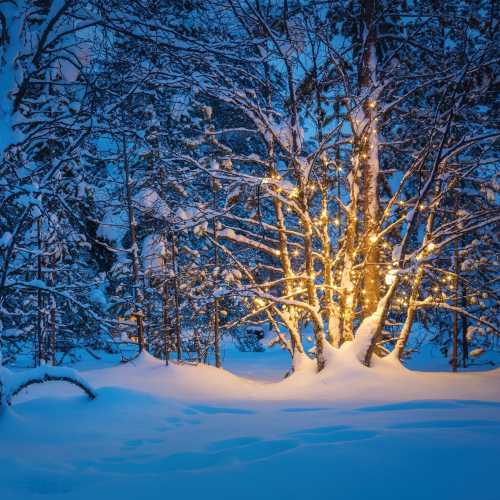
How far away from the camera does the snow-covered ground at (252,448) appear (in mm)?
2430

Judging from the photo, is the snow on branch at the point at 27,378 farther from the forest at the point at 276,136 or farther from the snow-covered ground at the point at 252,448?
the snow-covered ground at the point at 252,448

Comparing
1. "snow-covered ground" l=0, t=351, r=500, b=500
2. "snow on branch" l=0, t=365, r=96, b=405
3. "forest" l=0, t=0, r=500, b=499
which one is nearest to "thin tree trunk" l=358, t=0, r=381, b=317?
"forest" l=0, t=0, r=500, b=499

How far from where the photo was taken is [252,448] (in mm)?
3197

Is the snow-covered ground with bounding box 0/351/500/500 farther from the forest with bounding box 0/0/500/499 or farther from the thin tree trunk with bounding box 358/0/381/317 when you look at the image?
the thin tree trunk with bounding box 358/0/381/317

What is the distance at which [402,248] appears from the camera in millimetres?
7242

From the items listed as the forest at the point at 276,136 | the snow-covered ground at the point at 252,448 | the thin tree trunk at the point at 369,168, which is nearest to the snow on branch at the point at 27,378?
the forest at the point at 276,136

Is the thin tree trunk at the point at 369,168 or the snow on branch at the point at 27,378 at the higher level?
the thin tree trunk at the point at 369,168

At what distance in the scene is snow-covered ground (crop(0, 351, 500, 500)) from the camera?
2430 mm

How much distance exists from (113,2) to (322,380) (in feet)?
21.1

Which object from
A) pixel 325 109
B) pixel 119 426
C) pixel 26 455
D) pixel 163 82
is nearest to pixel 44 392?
pixel 119 426

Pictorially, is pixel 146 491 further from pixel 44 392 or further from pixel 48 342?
pixel 48 342

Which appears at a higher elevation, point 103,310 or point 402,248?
point 402,248

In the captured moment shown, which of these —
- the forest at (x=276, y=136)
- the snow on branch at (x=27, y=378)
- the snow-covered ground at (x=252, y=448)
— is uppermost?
the forest at (x=276, y=136)

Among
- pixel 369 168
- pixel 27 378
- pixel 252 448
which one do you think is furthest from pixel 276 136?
pixel 252 448
